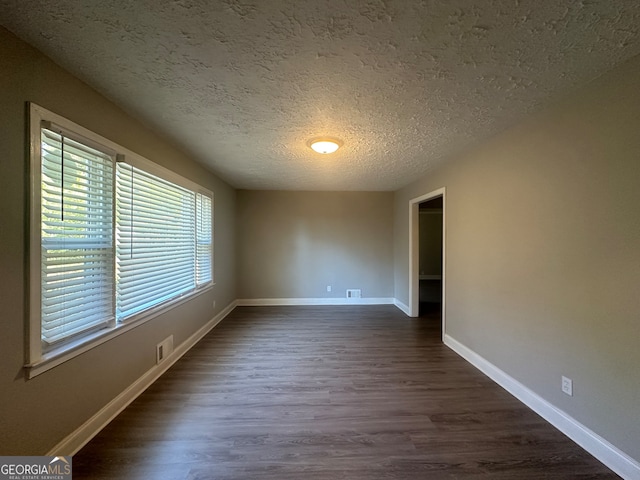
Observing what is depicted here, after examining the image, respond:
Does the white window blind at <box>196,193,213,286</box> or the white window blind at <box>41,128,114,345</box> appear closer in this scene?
the white window blind at <box>41,128,114,345</box>

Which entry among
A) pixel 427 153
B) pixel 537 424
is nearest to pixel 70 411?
pixel 537 424

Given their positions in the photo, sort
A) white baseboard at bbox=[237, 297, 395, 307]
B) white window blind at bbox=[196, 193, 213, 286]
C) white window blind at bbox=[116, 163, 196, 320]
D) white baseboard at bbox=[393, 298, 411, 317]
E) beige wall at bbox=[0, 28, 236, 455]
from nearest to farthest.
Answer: beige wall at bbox=[0, 28, 236, 455] < white window blind at bbox=[116, 163, 196, 320] < white window blind at bbox=[196, 193, 213, 286] < white baseboard at bbox=[393, 298, 411, 317] < white baseboard at bbox=[237, 297, 395, 307]

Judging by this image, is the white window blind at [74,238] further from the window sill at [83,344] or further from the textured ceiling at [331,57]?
the textured ceiling at [331,57]

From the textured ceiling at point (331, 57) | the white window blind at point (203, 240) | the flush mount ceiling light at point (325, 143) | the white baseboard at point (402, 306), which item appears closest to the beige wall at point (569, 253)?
the textured ceiling at point (331, 57)

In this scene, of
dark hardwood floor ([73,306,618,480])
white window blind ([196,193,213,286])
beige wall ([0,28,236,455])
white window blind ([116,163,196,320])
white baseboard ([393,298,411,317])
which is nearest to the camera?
beige wall ([0,28,236,455])

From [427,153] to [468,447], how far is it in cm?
268

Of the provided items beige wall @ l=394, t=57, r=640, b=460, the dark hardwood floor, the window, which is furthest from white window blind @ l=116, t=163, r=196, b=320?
beige wall @ l=394, t=57, r=640, b=460

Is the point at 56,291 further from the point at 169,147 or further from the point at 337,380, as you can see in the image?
the point at 337,380

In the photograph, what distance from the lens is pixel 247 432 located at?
1.78m

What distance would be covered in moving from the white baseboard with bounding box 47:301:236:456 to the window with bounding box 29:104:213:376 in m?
0.52

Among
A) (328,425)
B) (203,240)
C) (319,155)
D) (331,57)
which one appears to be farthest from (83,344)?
(319,155)

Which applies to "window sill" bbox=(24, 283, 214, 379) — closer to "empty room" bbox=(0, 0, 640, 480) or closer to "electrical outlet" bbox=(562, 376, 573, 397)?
"empty room" bbox=(0, 0, 640, 480)

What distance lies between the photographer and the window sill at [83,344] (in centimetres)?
137

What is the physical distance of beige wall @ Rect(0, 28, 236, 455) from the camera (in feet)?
4.04
